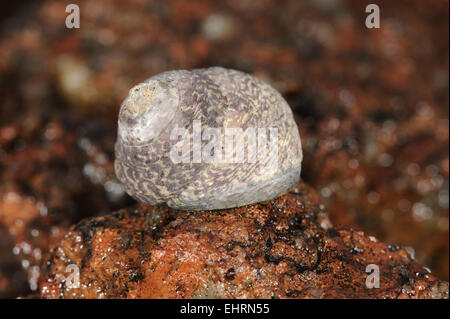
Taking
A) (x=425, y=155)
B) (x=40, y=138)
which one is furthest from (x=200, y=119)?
(x=425, y=155)

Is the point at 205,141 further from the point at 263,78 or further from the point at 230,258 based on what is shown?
the point at 263,78

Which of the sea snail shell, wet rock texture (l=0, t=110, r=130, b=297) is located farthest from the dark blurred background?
the sea snail shell

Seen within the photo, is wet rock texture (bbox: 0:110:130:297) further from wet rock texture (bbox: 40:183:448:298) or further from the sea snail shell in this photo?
the sea snail shell

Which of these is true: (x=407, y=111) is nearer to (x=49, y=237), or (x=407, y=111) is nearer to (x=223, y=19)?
(x=223, y=19)

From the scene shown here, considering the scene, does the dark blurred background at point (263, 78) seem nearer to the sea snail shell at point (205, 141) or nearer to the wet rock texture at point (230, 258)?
the wet rock texture at point (230, 258)

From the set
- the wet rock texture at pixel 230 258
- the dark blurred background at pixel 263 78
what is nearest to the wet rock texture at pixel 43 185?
the dark blurred background at pixel 263 78
